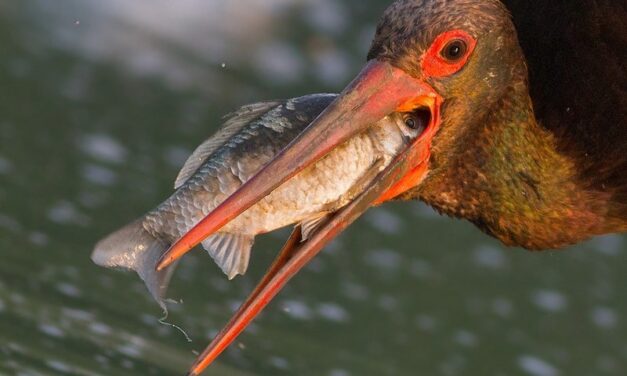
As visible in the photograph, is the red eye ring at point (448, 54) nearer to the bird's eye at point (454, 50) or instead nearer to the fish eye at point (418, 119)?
the bird's eye at point (454, 50)

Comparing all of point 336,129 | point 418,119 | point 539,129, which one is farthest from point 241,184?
point 539,129

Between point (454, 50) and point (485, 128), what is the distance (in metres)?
0.35

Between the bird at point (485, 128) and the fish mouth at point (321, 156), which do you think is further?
the bird at point (485, 128)

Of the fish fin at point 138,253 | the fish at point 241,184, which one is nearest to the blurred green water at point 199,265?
the fish fin at point 138,253

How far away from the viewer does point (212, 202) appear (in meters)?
5.40

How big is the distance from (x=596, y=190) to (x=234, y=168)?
1411 mm

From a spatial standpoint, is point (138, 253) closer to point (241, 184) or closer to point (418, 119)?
point (241, 184)

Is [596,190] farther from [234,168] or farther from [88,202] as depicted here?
[88,202]

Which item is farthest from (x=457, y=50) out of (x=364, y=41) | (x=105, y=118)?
(x=364, y=41)

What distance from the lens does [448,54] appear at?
18.5 feet

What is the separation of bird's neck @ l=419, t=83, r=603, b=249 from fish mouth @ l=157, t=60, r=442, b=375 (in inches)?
6.9

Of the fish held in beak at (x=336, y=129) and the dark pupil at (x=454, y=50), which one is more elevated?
the dark pupil at (x=454, y=50)

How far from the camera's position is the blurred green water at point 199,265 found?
730 cm

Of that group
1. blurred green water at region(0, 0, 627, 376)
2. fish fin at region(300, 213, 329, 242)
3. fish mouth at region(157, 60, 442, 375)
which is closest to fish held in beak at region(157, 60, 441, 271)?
fish mouth at region(157, 60, 442, 375)
